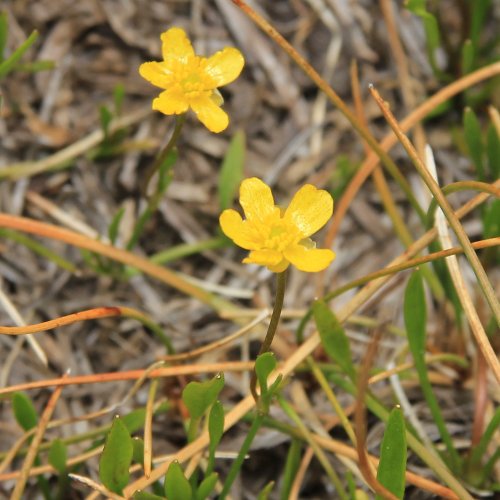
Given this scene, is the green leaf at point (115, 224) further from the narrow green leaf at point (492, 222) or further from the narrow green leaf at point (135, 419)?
the narrow green leaf at point (492, 222)

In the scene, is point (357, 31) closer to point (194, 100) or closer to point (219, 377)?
point (194, 100)

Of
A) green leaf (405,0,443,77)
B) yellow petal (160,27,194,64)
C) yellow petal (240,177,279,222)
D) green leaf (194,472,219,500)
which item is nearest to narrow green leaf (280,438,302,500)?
green leaf (194,472,219,500)

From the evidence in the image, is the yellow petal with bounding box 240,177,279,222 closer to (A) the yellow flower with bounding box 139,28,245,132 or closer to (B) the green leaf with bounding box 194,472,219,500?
(A) the yellow flower with bounding box 139,28,245,132

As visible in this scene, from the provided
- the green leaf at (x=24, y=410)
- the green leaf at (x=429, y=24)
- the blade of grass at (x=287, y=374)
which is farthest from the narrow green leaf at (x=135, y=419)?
the green leaf at (x=429, y=24)

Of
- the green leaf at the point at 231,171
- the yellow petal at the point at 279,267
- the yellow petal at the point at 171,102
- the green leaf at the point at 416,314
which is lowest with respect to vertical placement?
the green leaf at the point at 231,171

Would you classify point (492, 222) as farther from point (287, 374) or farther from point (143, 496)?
point (143, 496)

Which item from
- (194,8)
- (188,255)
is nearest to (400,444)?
(188,255)
